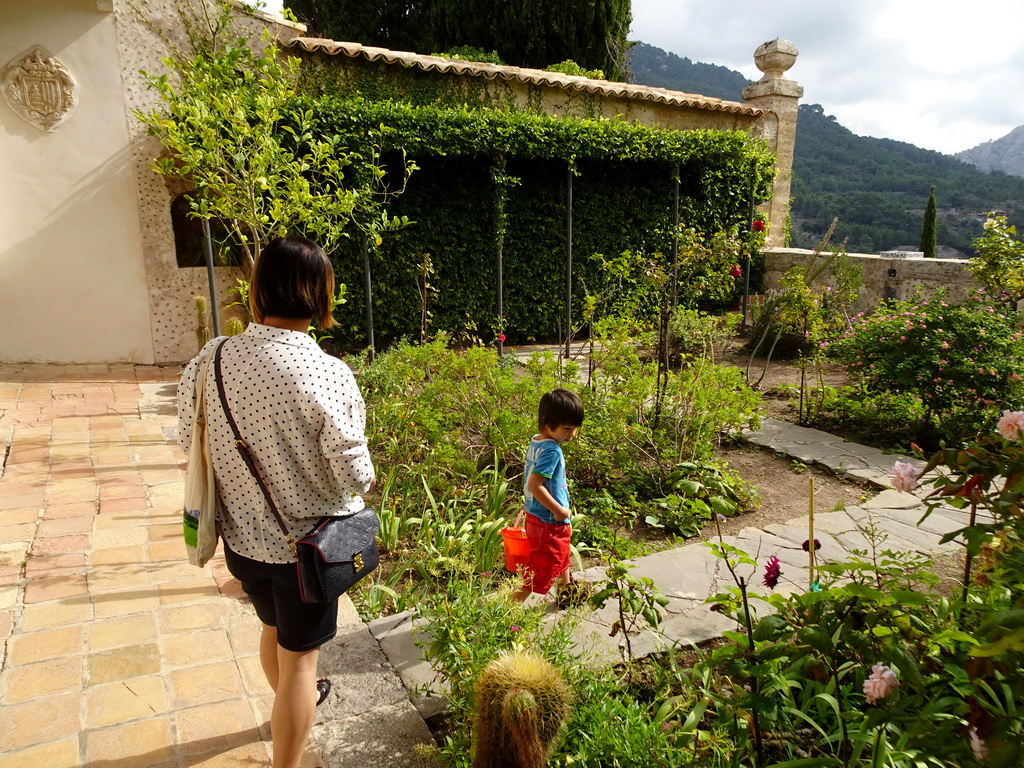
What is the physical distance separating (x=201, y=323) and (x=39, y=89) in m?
2.76

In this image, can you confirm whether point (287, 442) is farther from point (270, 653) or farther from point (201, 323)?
point (201, 323)

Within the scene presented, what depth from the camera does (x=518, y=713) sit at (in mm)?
1651

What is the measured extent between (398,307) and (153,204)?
9.67 ft

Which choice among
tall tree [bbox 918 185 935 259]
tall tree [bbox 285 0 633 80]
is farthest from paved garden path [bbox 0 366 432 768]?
tall tree [bbox 918 185 935 259]

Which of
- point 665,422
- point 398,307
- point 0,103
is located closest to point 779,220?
point 398,307

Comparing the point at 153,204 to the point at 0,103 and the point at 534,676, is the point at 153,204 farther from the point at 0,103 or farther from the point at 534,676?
the point at 534,676

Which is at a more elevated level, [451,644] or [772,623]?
[772,623]

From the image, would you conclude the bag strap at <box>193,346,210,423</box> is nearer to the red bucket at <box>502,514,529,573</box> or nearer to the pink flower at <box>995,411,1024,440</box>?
the red bucket at <box>502,514,529,573</box>

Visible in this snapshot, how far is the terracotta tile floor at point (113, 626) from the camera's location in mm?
2088

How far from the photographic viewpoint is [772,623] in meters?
1.76

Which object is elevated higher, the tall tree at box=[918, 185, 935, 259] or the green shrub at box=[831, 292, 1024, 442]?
the tall tree at box=[918, 185, 935, 259]

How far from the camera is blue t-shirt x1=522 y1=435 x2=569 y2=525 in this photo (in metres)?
2.66

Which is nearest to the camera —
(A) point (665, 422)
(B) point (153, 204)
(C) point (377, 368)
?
(A) point (665, 422)

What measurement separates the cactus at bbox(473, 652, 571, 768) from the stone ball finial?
40.4ft
